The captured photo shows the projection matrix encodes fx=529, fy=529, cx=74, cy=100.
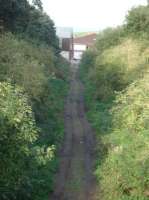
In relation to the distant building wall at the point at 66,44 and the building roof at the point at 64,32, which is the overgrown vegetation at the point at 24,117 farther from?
the building roof at the point at 64,32

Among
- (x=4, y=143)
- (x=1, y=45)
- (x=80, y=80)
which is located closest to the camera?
(x=4, y=143)

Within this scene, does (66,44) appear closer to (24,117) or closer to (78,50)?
(78,50)

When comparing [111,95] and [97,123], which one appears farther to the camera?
[111,95]

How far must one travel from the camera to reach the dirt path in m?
18.1

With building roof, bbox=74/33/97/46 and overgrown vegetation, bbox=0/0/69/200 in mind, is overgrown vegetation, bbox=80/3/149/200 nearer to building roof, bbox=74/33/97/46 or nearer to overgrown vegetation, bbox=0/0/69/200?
overgrown vegetation, bbox=0/0/69/200

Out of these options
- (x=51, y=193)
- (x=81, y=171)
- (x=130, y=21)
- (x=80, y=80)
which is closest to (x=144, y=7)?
(x=130, y=21)

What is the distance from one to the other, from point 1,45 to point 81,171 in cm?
868

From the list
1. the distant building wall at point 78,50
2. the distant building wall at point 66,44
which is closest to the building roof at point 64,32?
the distant building wall at point 66,44

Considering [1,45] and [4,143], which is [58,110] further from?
[4,143]

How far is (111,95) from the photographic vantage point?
112ft

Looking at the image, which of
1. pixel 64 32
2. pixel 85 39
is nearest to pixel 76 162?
pixel 64 32

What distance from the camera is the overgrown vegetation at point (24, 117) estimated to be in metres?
13.3

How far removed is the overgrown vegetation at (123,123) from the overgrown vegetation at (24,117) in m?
2.04

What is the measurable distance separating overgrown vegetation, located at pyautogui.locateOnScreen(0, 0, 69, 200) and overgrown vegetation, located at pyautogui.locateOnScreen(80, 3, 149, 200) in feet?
6.69
